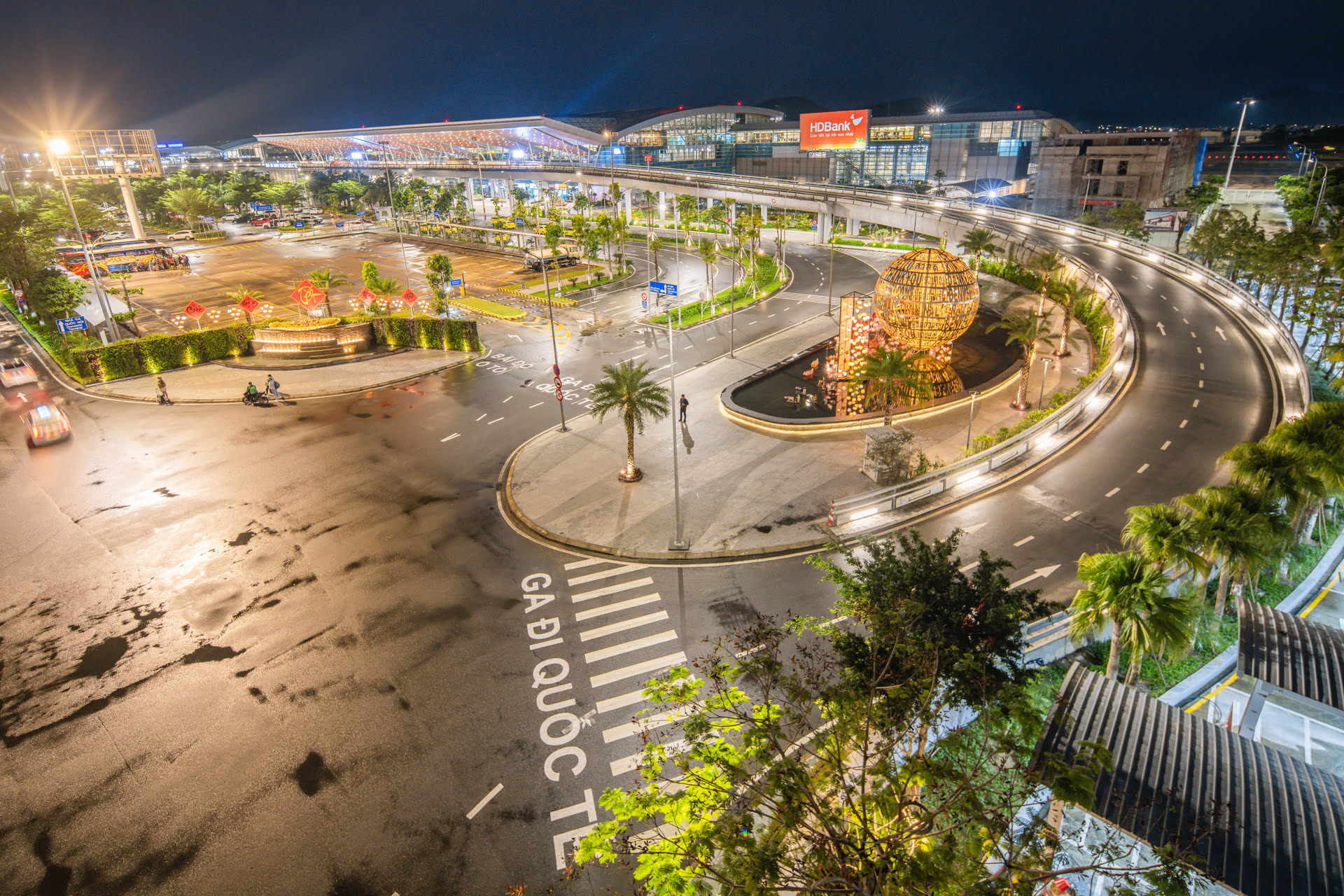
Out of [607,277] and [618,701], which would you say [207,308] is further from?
[618,701]

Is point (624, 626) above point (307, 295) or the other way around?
the other way around

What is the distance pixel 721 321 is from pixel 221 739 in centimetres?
4532

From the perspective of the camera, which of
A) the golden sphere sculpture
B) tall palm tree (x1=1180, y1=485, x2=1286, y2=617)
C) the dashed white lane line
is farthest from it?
the golden sphere sculpture

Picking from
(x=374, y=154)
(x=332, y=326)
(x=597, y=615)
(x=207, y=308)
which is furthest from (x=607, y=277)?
(x=374, y=154)

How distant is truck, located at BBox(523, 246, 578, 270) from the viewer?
79000 mm

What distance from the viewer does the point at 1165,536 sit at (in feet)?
51.5

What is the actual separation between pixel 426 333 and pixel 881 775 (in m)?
49.0

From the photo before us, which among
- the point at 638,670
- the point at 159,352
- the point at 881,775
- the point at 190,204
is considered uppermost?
the point at 190,204

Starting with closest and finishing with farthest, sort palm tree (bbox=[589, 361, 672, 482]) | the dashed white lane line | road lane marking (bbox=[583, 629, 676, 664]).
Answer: the dashed white lane line < road lane marking (bbox=[583, 629, 676, 664]) < palm tree (bbox=[589, 361, 672, 482])

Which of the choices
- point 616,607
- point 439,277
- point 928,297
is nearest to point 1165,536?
point 616,607

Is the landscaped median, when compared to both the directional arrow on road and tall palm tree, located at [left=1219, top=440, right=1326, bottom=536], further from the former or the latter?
tall palm tree, located at [left=1219, top=440, right=1326, bottom=536]

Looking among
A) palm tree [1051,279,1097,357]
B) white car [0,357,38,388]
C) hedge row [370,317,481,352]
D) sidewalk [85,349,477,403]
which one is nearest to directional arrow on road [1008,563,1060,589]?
palm tree [1051,279,1097,357]

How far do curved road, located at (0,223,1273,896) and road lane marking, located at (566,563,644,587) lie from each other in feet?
0.42

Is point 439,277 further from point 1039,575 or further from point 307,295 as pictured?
point 1039,575
